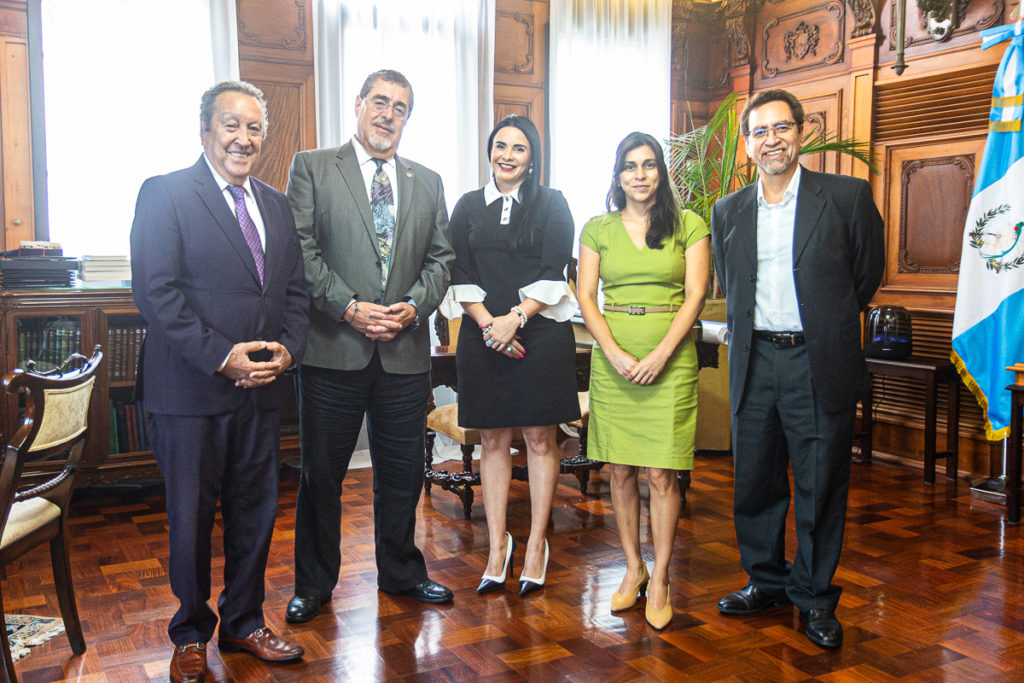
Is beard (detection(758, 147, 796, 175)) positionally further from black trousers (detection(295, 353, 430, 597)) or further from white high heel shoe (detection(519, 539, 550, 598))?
white high heel shoe (detection(519, 539, 550, 598))

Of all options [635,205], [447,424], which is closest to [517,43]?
[447,424]

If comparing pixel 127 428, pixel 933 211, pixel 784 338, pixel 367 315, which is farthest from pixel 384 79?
pixel 933 211


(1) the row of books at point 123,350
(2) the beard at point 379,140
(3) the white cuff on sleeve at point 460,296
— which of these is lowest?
(1) the row of books at point 123,350

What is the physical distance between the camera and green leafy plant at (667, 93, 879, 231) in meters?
4.77

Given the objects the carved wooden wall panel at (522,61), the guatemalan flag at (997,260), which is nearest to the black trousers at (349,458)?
the guatemalan flag at (997,260)

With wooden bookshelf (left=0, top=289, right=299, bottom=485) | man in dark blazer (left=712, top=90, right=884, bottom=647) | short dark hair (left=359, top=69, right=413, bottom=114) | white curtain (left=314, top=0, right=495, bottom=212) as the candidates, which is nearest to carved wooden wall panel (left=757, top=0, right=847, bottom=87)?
white curtain (left=314, top=0, right=495, bottom=212)

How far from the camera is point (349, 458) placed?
264cm

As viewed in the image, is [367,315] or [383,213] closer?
[367,315]

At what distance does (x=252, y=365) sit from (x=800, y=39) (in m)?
4.39

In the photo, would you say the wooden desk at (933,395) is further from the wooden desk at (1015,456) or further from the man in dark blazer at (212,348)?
the man in dark blazer at (212,348)

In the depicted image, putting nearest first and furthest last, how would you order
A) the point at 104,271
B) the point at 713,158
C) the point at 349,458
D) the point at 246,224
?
the point at 246,224 < the point at 349,458 < the point at 104,271 < the point at 713,158

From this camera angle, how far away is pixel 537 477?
285cm

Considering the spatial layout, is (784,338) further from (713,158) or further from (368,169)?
(713,158)

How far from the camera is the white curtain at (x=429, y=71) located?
15.7 ft
